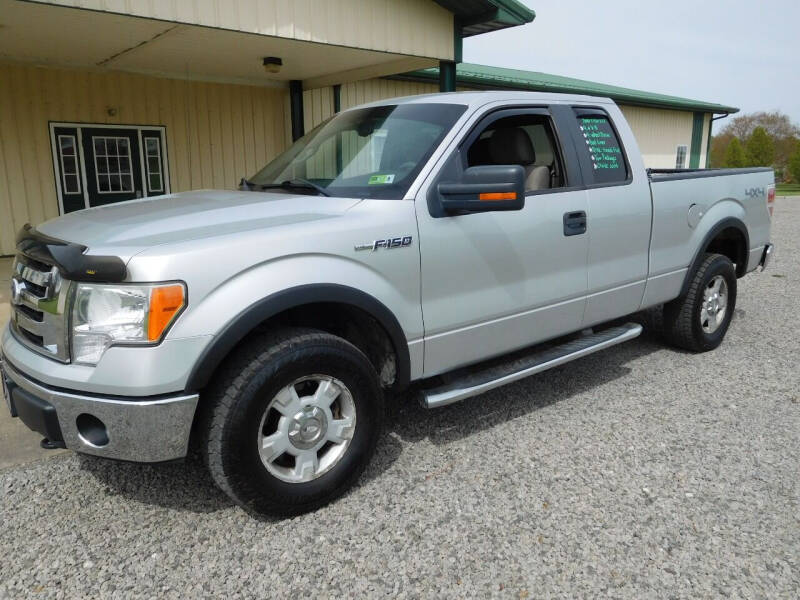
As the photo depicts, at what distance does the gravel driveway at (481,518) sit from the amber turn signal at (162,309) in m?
0.99

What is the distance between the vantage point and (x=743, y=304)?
7.16 metres

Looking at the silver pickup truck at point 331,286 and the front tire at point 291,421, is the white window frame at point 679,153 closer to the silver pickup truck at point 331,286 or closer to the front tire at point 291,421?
the silver pickup truck at point 331,286

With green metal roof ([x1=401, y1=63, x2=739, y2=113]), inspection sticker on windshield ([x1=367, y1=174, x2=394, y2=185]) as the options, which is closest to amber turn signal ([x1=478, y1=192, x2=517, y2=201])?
inspection sticker on windshield ([x1=367, y1=174, x2=394, y2=185])

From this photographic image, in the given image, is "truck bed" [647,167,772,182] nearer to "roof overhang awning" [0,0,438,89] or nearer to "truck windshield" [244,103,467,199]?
"truck windshield" [244,103,467,199]

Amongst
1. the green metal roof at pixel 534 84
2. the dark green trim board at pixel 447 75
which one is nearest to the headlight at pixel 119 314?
the dark green trim board at pixel 447 75

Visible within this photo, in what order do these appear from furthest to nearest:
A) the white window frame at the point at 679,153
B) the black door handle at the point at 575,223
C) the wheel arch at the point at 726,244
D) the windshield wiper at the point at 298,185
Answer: the white window frame at the point at 679,153
the wheel arch at the point at 726,244
the black door handle at the point at 575,223
the windshield wiper at the point at 298,185

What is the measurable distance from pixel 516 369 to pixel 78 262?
2.38m

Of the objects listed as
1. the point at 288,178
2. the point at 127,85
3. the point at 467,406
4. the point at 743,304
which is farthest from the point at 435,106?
the point at 127,85

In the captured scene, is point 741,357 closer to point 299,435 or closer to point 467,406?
point 467,406

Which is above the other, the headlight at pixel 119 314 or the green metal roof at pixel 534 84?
Answer: the green metal roof at pixel 534 84

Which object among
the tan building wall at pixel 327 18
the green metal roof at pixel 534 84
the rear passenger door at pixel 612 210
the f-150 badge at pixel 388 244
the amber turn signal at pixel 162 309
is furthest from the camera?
the green metal roof at pixel 534 84

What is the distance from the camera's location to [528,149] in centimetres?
398

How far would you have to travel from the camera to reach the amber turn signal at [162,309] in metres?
2.46

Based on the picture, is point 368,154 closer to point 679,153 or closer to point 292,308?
point 292,308
